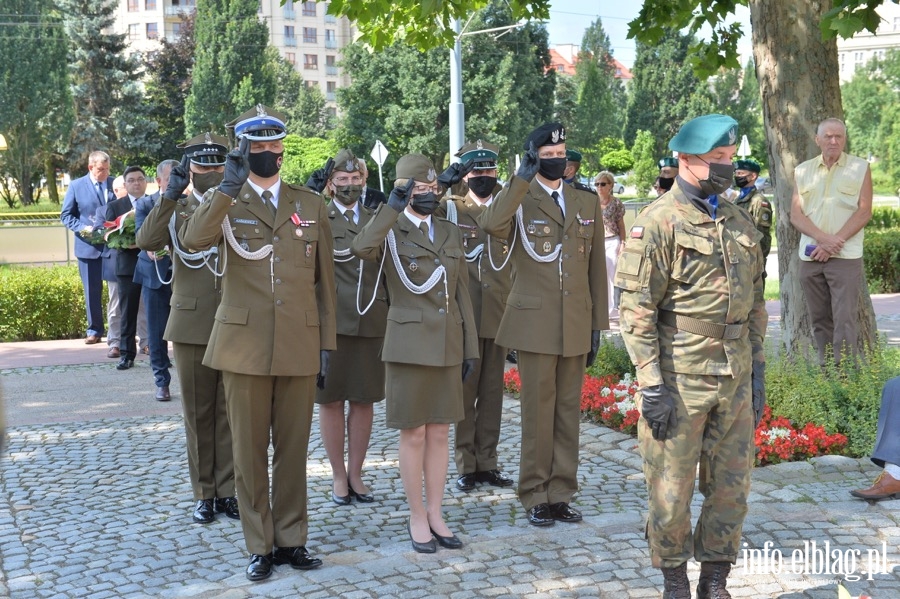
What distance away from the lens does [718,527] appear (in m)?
4.89

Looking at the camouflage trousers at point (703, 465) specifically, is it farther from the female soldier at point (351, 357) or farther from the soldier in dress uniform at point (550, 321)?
the female soldier at point (351, 357)

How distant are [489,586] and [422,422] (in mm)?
1007

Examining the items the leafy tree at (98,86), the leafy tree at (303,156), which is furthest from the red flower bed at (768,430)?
the leafy tree at (98,86)

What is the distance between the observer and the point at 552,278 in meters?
6.35

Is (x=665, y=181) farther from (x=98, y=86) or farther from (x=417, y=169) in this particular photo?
(x=98, y=86)

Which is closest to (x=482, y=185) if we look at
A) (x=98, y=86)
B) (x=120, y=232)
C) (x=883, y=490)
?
(x=883, y=490)

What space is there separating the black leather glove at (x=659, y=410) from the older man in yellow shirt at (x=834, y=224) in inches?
183

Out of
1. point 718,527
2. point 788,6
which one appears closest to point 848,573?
point 718,527

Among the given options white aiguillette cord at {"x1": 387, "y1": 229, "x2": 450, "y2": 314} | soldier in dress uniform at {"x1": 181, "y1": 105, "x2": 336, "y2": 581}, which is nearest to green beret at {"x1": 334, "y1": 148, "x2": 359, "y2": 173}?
white aiguillette cord at {"x1": 387, "y1": 229, "x2": 450, "y2": 314}

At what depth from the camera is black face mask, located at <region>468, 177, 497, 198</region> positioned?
741 centimetres

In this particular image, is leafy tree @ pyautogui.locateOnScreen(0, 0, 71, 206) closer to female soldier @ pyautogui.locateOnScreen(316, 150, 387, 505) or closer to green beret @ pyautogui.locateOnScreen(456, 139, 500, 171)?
green beret @ pyautogui.locateOnScreen(456, 139, 500, 171)

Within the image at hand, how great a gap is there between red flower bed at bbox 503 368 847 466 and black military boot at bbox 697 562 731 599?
1.75m

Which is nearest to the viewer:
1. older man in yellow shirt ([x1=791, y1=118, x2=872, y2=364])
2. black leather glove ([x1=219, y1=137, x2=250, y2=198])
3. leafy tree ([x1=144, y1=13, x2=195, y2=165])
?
black leather glove ([x1=219, y1=137, x2=250, y2=198])

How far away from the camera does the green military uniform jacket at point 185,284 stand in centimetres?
640
